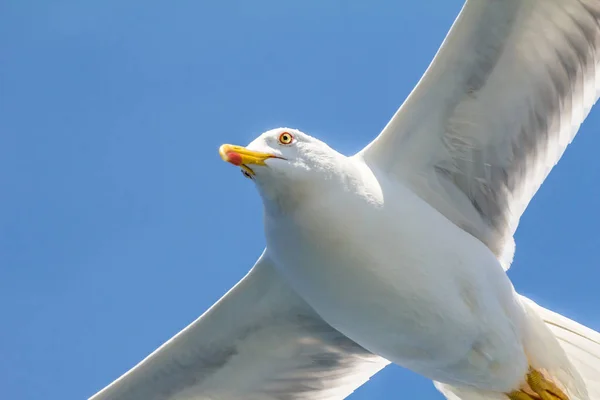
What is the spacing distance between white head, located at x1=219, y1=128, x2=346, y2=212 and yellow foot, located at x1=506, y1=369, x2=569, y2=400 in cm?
154

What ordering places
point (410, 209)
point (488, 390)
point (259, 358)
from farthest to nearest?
1. point (259, 358)
2. point (488, 390)
3. point (410, 209)

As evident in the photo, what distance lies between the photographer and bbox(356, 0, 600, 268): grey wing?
4699 millimetres

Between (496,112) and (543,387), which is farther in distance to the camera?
(496,112)

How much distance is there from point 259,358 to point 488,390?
1353 mm

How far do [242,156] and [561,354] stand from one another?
80.9 inches

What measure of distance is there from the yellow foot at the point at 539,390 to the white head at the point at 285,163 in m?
1.54

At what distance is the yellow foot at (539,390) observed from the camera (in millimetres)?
4871

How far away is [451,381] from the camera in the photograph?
4.93 meters

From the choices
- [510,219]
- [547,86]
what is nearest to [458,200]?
[510,219]

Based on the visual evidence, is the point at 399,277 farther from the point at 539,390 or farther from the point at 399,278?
the point at 539,390

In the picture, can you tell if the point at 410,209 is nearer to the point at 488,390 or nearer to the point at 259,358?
the point at 488,390

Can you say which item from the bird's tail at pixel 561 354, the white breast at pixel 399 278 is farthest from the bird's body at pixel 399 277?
the bird's tail at pixel 561 354

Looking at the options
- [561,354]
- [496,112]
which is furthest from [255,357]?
[496,112]

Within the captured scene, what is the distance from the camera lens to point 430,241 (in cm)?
460
